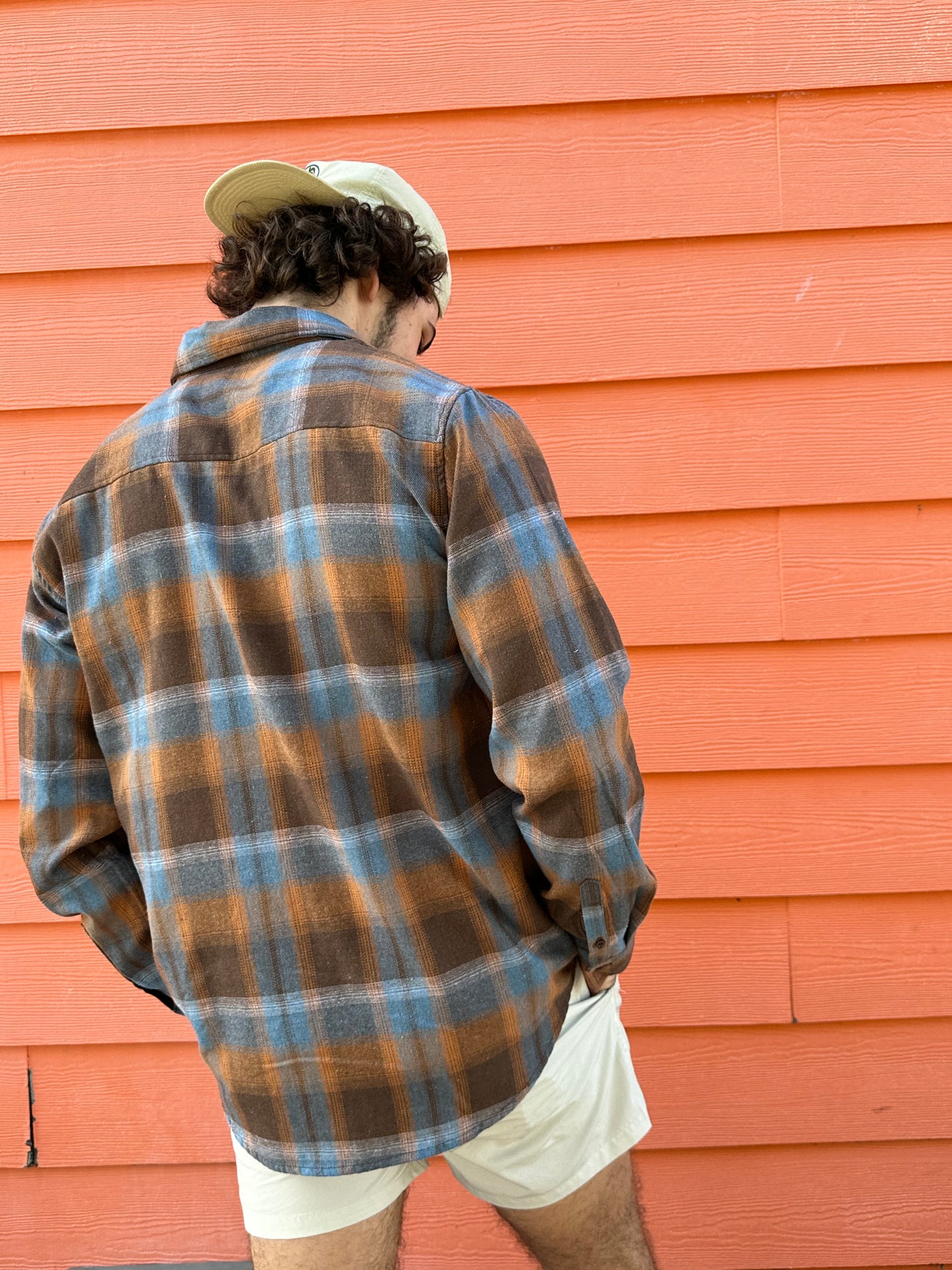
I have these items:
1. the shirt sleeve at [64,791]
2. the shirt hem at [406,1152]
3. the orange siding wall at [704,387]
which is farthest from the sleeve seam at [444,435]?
the orange siding wall at [704,387]

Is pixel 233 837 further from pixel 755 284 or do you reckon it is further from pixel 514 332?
pixel 755 284

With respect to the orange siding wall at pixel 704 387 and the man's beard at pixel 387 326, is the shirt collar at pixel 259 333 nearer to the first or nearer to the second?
the man's beard at pixel 387 326

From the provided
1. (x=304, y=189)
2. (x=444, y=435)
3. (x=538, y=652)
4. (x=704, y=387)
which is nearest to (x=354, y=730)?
(x=538, y=652)

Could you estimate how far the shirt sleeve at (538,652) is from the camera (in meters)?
1.06

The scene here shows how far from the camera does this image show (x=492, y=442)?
1.08 m

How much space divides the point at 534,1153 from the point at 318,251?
1.11m

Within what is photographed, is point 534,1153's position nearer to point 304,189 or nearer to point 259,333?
point 259,333

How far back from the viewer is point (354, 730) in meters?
1.09

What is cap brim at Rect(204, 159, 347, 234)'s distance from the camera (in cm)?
126

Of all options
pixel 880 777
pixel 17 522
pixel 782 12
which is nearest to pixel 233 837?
pixel 17 522

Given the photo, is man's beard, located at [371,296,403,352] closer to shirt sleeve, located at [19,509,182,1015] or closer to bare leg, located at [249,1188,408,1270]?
shirt sleeve, located at [19,509,182,1015]

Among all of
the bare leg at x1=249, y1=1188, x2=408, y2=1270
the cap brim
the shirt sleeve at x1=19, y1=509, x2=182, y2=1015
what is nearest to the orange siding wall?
the cap brim

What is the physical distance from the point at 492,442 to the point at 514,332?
0.83 m

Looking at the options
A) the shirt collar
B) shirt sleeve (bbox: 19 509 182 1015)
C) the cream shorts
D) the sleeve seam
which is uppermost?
the shirt collar
